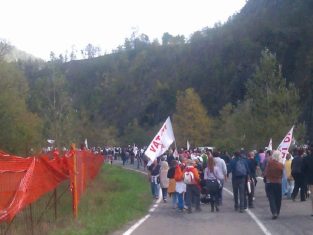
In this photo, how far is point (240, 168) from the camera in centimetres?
2070

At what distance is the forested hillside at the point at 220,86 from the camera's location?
58.5 meters

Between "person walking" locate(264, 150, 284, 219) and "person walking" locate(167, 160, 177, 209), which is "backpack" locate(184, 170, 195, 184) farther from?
"person walking" locate(264, 150, 284, 219)

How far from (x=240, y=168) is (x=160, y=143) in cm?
469

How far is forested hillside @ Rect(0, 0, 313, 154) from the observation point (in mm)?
58472

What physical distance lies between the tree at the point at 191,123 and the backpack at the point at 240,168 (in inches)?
Answer: 2201

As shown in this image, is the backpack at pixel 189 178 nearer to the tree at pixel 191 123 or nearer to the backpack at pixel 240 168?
the backpack at pixel 240 168

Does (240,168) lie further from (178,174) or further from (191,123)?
(191,123)

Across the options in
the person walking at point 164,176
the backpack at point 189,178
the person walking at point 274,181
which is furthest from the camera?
the person walking at point 164,176

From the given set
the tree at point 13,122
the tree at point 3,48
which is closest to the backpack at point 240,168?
the tree at point 13,122

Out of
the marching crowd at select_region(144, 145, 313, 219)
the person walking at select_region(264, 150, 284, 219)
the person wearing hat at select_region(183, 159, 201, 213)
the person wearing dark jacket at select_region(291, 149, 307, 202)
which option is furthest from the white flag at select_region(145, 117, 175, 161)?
the person walking at select_region(264, 150, 284, 219)

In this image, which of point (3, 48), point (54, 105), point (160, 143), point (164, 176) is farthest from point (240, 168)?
point (54, 105)

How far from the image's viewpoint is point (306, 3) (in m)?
102

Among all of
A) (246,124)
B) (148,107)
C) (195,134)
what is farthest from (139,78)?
(246,124)

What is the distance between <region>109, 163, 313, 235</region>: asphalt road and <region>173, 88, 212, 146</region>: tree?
179 feet
